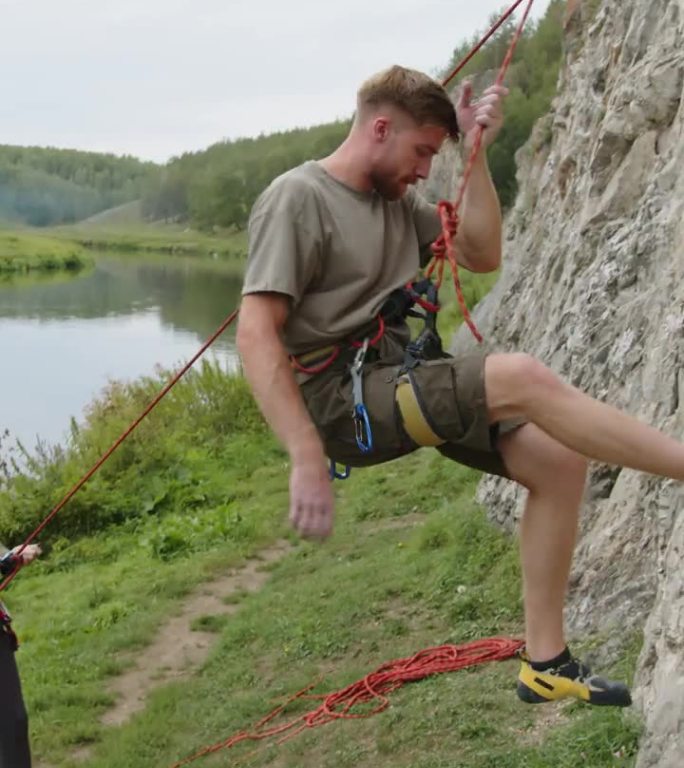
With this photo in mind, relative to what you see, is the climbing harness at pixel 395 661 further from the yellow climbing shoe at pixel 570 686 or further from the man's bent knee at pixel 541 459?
the yellow climbing shoe at pixel 570 686

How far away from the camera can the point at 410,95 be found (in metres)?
3.78

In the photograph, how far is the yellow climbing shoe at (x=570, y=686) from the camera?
12.9 feet

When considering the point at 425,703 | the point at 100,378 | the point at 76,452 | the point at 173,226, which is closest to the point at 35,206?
the point at 173,226

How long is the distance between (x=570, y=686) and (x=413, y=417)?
3.88 feet

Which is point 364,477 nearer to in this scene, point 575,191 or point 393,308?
point 575,191

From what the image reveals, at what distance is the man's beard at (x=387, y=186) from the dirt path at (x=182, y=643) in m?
5.80

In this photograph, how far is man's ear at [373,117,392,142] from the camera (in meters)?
3.82

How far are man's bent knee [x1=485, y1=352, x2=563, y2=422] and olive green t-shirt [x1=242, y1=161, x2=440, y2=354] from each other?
587 millimetres

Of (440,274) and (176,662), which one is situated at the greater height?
(440,274)

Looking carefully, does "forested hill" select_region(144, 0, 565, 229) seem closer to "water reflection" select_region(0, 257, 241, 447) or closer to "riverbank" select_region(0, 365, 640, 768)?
"water reflection" select_region(0, 257, 241, 447)

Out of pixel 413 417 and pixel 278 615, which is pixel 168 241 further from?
pixel 413 417

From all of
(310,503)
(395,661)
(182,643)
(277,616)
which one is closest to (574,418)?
(310,503)

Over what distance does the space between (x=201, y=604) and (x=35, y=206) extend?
7559 inches

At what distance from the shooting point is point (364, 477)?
45.8 feet
